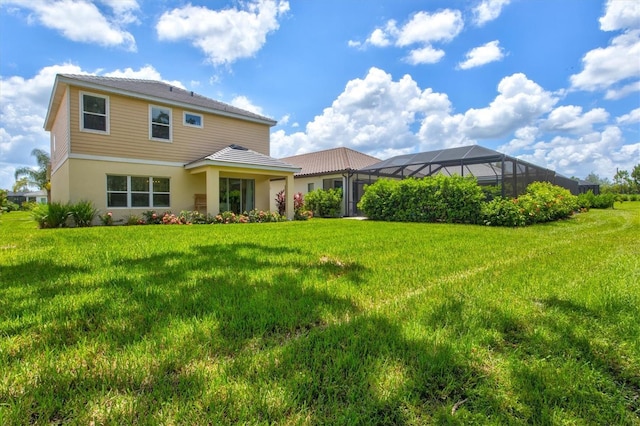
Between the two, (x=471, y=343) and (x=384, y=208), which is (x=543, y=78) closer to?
(x=384, y=208)

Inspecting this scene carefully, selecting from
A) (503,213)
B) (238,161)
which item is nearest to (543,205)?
(503,213)

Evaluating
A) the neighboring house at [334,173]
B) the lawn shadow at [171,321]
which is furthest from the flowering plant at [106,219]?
the neighboring house at [334,173]

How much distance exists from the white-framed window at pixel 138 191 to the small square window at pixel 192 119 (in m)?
2.96

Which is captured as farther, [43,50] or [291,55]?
[291,55]

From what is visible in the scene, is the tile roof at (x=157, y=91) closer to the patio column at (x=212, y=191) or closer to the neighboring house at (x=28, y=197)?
the patio column at (x=212, y=191)

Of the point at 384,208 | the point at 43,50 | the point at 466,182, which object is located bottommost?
the point at 384,208

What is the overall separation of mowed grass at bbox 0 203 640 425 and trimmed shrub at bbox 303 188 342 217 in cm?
1359

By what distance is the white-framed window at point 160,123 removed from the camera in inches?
523

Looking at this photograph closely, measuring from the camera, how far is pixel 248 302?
9.86 feet

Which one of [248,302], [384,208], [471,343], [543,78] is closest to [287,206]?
[384,208]

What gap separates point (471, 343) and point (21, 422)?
9.01 feet

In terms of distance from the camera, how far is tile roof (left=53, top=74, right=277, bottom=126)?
38.2ft

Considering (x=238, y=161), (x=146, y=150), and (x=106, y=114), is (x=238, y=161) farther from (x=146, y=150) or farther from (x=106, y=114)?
(x=106, y=114)

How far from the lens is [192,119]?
14.5m
